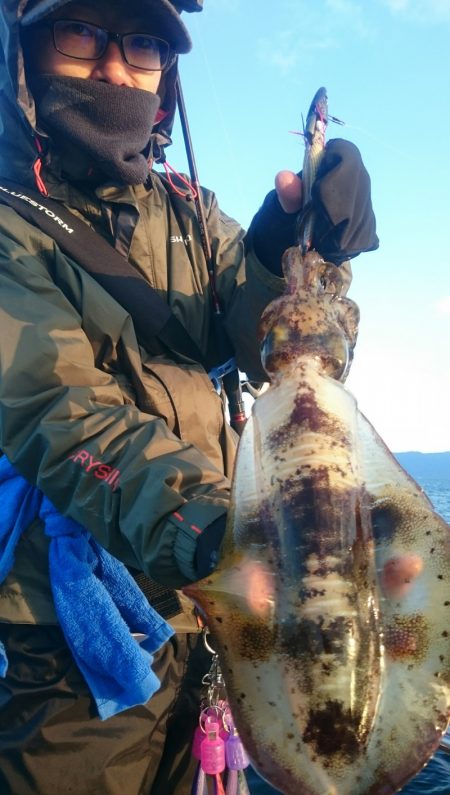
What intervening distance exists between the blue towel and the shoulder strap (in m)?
1.10

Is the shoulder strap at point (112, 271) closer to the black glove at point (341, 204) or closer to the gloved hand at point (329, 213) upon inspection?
the gloved hand at point (329, 213)

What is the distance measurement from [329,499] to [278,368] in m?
0.57

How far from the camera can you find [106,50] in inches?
132

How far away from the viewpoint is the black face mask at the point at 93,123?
332cm

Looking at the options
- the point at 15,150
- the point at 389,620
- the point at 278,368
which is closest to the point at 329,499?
the point at 389,620

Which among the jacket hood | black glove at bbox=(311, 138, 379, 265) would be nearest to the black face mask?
the jacket hood

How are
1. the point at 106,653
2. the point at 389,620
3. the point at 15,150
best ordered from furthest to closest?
the point at 15,150 < the point at 106,653 < the point at 389,620

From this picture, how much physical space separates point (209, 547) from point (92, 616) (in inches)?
49.3

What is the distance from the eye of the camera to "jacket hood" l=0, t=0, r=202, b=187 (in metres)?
3.23

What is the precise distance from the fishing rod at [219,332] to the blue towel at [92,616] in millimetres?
1206

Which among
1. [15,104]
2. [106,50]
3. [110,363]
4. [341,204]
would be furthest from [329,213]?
[15,104]

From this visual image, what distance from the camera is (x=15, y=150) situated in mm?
3502

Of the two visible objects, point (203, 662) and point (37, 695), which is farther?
point (203, 662)

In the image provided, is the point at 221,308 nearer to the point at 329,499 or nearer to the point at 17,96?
the point at 17,96
